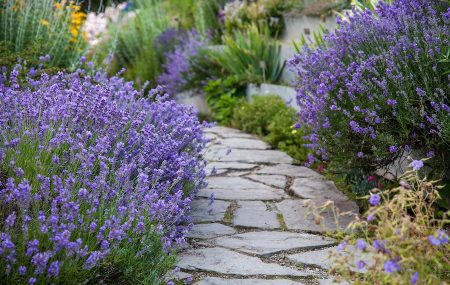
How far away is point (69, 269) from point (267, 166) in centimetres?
334

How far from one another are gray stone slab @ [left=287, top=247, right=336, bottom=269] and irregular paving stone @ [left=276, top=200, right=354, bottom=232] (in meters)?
0.32

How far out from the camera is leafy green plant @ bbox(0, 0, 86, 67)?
5660 millimetres

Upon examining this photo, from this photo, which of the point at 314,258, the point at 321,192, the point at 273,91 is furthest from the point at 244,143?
the point at 314,258

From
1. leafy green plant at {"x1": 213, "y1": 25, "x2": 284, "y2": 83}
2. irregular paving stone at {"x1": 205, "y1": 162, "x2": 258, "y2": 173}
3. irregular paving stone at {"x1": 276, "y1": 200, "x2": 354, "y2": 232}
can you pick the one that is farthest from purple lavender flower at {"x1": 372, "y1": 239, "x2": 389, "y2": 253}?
leafy green plant at {"x1": 213, "y1": 25, "x2": 284, "y2": 83}

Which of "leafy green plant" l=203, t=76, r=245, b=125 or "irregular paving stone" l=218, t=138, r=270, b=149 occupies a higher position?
"leafy green plant" l=203, t=76, r=245, b=125

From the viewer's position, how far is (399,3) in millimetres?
3990

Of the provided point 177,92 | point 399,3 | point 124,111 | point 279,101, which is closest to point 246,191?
point 124,111

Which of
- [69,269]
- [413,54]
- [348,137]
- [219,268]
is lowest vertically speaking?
[219,268]

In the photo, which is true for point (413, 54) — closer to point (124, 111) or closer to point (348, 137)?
point (348, 137)

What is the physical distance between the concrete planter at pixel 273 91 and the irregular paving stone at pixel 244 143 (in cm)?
69

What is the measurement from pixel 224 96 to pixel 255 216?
12.9ft

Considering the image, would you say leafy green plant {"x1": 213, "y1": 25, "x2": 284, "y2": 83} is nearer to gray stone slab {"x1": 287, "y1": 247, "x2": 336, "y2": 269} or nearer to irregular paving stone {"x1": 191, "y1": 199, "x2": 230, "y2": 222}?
irregular paving stone {"x1": 191, "y1": 199, "x2": 230, "y2": 222}

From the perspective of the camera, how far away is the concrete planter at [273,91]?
282 inches

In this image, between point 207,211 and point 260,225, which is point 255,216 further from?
point 207,211
